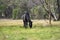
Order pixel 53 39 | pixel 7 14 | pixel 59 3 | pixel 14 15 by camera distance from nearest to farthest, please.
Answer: pixel 53 39, pixel 59 3, pixel 14 15, pixel 7 14

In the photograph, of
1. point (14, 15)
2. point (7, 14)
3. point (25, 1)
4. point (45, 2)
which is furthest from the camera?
point (7, 14)

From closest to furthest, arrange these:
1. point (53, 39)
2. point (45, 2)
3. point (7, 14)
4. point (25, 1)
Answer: point (53, 39) → point (45, 2) → point (25, 1) → point (7, 14)

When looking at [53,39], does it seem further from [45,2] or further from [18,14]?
[18,14]

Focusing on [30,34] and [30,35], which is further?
[30,34]

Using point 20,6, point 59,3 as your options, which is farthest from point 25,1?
point 59,3

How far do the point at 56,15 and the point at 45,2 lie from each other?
34.8 ft

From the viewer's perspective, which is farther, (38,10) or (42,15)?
(42,15)

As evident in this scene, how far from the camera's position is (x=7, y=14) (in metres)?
41.3

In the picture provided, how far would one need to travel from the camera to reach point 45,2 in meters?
21.2

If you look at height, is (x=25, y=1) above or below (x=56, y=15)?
above

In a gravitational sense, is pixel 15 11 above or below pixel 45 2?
below

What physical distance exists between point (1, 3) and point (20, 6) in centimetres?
321

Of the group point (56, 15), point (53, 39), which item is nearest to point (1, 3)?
point (56, 15)

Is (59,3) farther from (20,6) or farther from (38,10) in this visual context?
(20,6)
